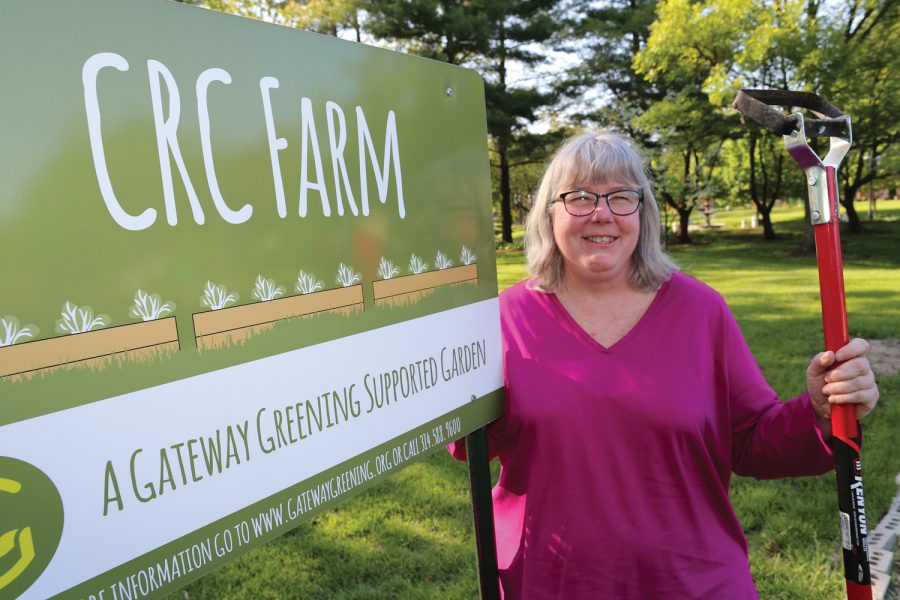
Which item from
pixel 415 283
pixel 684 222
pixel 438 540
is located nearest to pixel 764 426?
pixel 415 283

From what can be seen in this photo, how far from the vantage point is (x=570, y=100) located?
24516 millimetres

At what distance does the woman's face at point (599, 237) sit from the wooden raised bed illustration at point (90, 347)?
121 centimetres

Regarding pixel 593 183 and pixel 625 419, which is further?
pixel 593 183

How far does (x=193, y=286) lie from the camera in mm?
1002

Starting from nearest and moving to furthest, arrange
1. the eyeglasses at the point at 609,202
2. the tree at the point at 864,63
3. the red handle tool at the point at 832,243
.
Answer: the red handle tool at the point at 832,243, the eyeglasses at the point at 609,202, the tree at the point at 864,63

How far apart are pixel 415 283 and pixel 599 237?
68 cm

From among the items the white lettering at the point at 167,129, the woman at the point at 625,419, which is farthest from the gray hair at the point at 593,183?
the white lettering at the point at 167,129

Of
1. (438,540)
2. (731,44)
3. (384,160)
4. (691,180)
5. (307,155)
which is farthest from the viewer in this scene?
(691,180)

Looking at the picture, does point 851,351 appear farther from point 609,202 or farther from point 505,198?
point 505,198

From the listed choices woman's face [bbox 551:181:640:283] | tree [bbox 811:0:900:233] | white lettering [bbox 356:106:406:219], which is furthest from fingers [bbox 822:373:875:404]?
tree [bbox 811:0:900:233]

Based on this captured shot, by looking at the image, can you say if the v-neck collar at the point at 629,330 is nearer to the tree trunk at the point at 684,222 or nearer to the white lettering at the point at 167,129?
the white lettering at the point at 167,129

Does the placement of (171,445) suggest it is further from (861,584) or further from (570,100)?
(570,100)

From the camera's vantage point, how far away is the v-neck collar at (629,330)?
181 centimetres

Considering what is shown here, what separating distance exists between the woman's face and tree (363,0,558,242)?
17981 mm
